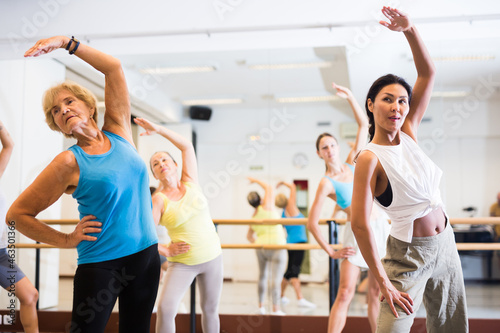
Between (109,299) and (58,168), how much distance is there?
0.47 meters

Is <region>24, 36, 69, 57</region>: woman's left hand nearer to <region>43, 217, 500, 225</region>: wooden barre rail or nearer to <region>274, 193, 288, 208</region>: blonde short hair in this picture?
<region>43, 217, 500, 225</region>: wooden barre rail

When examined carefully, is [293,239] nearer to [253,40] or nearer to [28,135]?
[253,40]

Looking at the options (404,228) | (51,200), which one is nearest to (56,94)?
(51,200)

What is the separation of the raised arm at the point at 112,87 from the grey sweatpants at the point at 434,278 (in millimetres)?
1103

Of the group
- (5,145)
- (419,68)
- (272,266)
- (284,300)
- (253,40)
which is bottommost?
(284,300)

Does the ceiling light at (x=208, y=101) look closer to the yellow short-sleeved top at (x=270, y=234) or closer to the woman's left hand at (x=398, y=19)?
the yellow short-sleeved top at (x=270, y=234)

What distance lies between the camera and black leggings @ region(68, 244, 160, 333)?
154cm

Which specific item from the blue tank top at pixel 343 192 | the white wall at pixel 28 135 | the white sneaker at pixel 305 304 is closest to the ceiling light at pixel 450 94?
the blue tank top at pixel 343 192

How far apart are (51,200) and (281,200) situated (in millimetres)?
2415

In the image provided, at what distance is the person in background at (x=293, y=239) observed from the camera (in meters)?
3.74

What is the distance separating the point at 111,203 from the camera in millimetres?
1604

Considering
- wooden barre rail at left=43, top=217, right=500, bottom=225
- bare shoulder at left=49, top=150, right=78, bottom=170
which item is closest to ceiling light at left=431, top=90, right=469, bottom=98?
wooden barre rail at left=43, top=217, right=500, bottom=225

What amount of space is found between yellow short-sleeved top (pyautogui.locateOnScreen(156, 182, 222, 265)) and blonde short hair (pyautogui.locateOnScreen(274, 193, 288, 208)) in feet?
3.94

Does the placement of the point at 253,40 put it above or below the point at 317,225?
above
